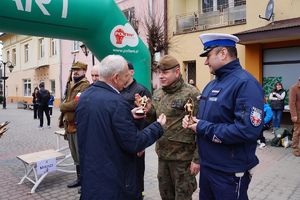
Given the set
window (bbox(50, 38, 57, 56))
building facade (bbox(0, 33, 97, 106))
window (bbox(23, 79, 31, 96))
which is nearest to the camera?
building facade (bbox(0, 33, 97, 106))

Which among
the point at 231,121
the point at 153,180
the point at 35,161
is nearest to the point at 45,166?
the point at 35,161

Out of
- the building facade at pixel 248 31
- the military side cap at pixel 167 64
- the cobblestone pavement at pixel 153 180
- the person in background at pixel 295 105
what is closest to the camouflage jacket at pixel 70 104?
the cobblestone pavement at pixel 153 180

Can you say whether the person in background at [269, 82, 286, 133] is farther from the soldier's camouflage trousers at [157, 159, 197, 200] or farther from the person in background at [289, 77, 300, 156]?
the soldier's camouflage trousers at [157, 159, 197, 200]

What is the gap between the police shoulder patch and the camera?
228 centimetres

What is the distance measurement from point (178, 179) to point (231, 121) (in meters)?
1.04

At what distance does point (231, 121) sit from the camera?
7.99ft

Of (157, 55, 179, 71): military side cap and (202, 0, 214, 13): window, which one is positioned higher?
(202, 0, 214, 13): window

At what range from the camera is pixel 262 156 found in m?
7.28

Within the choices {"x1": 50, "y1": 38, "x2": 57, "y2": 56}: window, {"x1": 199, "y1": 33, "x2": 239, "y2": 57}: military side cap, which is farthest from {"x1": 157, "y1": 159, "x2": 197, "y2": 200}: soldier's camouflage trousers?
{"x1": 50, "y1": 38, "x2": 57, "y2": 56}: window

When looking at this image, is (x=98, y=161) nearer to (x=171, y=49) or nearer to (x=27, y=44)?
(x=171, y=49)

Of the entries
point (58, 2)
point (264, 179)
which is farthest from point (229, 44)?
point (264, 179)

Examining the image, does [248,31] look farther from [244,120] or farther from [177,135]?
[244,120]

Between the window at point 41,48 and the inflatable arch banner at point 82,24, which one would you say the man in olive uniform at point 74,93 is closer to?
the inflatable arch banner at point 82,24

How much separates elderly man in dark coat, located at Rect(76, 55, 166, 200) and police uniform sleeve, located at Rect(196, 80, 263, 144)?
55 cm
